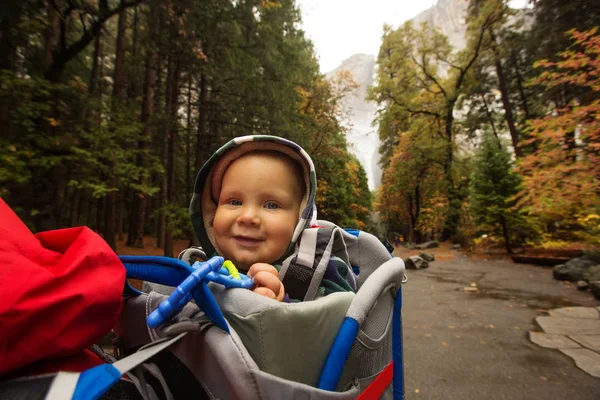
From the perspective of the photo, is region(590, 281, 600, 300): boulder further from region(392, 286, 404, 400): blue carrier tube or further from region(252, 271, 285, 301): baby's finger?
region(252, 271, 285, 301): baby's finger

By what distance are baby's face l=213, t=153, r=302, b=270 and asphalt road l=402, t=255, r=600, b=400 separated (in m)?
2.42

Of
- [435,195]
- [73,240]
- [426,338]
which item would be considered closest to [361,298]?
[73,240]

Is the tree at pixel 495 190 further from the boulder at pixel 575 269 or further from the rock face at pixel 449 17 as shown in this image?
the rock face at pixel 449 17

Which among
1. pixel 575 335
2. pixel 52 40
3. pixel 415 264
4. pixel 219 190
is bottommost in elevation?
pixel 415 264

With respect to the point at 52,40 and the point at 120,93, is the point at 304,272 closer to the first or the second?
the point at 52,40

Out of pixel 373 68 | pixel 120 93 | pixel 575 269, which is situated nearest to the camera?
pixel 575 269

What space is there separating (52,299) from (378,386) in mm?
1092

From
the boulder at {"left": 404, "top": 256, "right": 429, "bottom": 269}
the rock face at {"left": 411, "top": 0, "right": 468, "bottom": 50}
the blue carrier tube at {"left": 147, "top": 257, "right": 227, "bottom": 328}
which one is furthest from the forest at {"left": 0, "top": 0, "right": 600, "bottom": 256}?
the rock face at {"left": 411, "top": 0, "right": 468, "bottom": 50}

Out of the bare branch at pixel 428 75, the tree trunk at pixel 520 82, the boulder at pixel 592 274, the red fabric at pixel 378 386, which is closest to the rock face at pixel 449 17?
the bare branch at pixel 428 75

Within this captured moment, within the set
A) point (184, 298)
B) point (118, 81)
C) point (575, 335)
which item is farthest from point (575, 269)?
point (118, 81)

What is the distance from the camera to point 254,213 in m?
1.41

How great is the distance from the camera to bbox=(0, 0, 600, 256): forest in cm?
482

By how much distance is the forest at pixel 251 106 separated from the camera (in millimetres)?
4816

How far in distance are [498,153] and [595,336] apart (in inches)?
390
